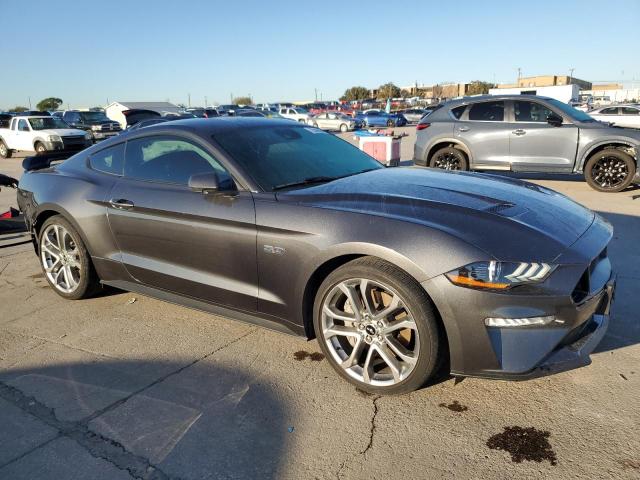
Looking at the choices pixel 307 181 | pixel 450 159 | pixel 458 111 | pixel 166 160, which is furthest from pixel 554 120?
pixel 166 160

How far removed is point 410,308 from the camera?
8.24ft

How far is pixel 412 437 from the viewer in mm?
2412

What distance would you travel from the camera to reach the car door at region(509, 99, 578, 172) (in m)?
8.52

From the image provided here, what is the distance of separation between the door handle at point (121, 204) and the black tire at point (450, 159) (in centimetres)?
679

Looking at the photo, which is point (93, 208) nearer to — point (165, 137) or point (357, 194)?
point (165, 137)

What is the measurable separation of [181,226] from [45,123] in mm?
18721

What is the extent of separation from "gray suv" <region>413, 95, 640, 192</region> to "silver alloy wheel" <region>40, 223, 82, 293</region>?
6334 millimetres

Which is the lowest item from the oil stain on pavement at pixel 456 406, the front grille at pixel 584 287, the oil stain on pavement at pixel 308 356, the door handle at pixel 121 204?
the oil stain on pavement at pixel 308 356

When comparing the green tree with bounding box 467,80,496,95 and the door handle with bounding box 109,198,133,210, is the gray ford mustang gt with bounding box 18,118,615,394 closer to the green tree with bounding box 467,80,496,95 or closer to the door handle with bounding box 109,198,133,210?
the door handle with bounding box 109,198,133,210

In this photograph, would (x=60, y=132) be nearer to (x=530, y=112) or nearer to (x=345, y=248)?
(x=530, y=112)

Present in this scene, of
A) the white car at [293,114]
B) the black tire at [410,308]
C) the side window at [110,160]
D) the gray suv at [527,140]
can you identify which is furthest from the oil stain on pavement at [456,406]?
the white car at [293,114]

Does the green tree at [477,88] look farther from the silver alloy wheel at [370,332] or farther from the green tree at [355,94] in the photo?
the silver alloy wheel at [370,332]

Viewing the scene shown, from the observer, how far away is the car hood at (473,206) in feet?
8.12

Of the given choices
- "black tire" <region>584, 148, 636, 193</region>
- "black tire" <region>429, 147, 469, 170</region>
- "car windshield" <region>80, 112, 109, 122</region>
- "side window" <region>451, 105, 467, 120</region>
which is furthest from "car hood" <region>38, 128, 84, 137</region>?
"black tire" <region>584, 148, 636, 193</region>
